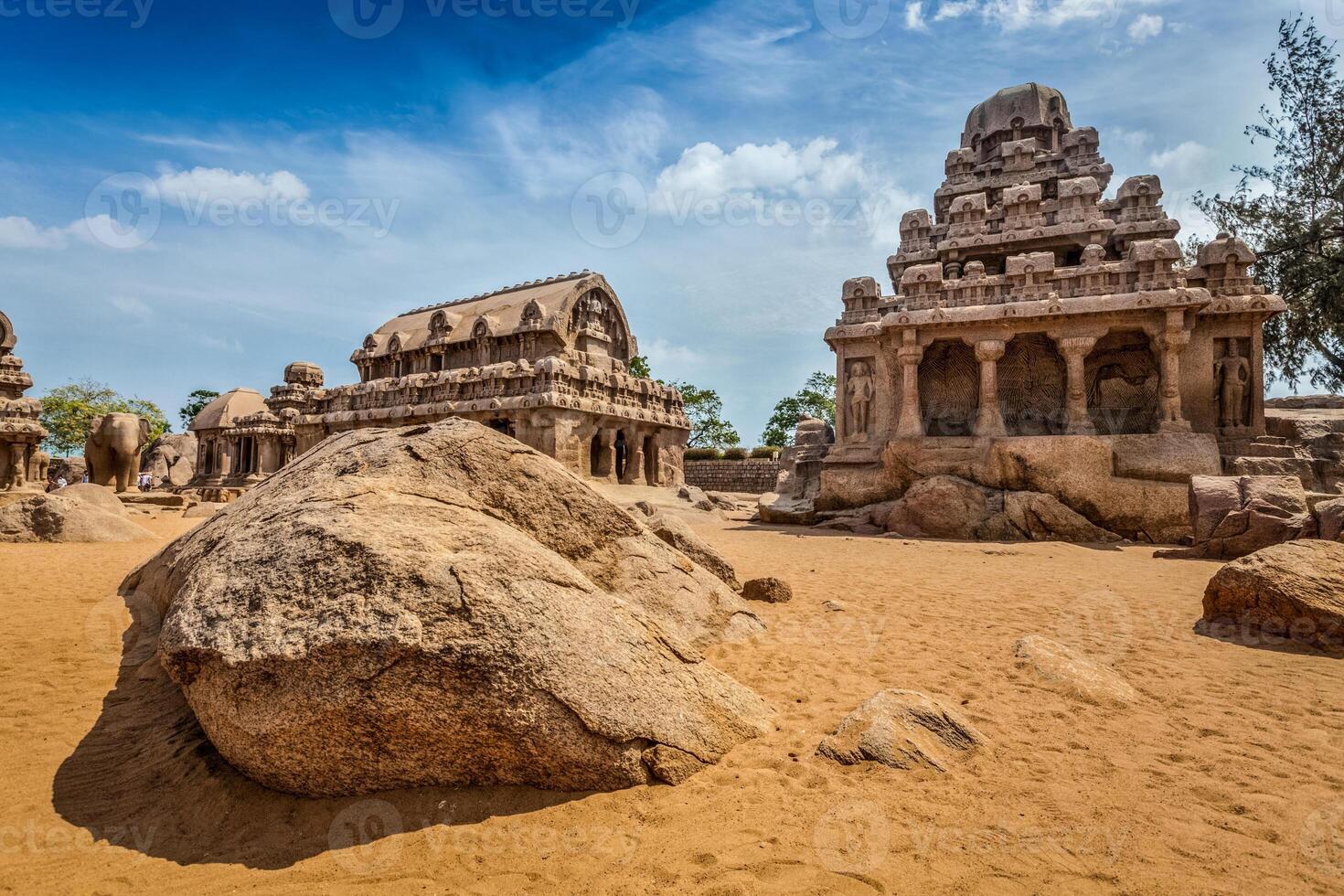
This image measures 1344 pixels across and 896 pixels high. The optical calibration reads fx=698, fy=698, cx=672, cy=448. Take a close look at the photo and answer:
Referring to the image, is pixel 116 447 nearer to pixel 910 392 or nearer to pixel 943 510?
pixel 910 392

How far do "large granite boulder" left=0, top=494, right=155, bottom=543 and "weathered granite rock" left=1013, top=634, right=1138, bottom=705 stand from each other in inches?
478

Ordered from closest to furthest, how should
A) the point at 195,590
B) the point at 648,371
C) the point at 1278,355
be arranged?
1. the point at 195,590
2. the point at 1278,355
3. the point at 648,371

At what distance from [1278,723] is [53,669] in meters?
7.34

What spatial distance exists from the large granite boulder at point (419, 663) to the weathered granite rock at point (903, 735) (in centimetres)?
48

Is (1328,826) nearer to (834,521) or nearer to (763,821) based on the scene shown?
(763,821)

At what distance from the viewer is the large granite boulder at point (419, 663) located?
2.87 m

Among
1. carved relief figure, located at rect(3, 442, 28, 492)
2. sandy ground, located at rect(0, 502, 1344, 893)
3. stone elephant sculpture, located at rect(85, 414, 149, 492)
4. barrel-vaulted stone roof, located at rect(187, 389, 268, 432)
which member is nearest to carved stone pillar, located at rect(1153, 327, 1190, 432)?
sandy ground, located at rect(0, 502, 1344, 893)

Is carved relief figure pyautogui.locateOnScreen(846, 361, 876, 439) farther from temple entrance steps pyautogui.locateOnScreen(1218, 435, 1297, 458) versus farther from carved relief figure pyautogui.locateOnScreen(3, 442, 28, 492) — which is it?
carved relief figure pyautogui.locateOnScreen(3, 442, 28, 492)

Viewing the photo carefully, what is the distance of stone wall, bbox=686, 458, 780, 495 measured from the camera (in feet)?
97.7

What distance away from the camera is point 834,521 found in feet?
48.3

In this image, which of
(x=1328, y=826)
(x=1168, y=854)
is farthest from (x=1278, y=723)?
(x=1168, y=854)

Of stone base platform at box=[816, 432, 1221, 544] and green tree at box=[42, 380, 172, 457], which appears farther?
green tree at box=[42, 380, 172, 457]

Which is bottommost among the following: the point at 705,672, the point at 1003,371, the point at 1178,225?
the point at 705,672
